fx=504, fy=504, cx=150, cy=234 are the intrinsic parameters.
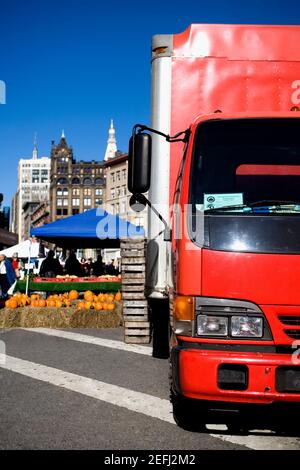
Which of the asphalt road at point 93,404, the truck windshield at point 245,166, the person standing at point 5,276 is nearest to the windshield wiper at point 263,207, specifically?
the truck windshield at point 245,166

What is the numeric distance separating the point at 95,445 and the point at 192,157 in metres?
2.43

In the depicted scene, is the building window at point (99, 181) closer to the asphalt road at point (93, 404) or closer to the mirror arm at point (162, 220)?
the asphalt road at point (93, 404)

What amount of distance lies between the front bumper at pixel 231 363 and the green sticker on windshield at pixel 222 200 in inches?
44.3

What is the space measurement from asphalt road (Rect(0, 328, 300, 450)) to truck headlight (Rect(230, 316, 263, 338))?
0.96 m

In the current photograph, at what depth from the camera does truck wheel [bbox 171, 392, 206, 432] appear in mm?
4250

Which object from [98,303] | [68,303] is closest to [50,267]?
[68,303]

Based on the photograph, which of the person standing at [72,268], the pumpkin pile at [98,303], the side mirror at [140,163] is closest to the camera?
the side mirror at [140,163]

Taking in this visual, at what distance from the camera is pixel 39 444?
388cm

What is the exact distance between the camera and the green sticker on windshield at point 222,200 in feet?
13.0

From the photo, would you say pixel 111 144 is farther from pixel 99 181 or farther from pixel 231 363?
pixel 231 363

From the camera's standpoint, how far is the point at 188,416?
4.31 metres

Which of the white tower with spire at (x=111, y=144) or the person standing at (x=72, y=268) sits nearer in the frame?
the person standing at (x=72, y=268)

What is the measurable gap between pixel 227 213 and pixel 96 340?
19.2 ft

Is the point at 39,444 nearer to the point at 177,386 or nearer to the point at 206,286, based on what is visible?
the point at 177,386
